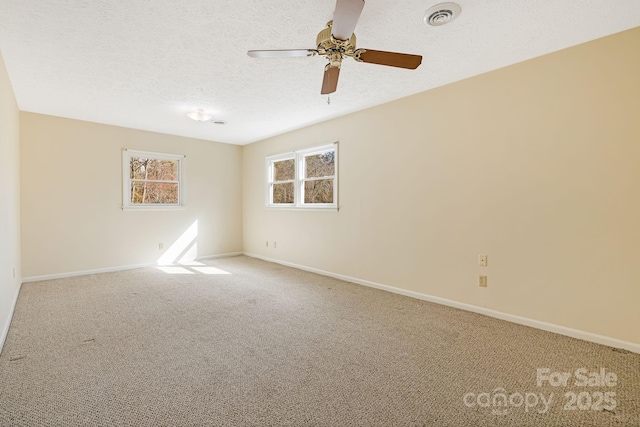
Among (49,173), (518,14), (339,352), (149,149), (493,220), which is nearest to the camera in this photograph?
(518,14)

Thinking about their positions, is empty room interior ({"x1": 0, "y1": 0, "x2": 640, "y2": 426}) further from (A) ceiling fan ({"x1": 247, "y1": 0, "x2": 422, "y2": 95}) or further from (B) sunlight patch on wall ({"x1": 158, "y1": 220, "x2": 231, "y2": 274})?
(B) sunlight patch on wall ({"x1": 158, "y1": 220, "x2": 231, "y2": 274})

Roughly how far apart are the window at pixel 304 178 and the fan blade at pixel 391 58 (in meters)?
2.30

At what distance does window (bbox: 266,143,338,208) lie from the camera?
4590 mm

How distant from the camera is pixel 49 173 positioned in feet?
13.9

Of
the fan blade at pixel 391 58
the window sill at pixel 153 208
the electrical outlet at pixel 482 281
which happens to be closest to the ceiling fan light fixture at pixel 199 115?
the window sill at pixel 153 208

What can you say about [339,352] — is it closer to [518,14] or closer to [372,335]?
[372,335]

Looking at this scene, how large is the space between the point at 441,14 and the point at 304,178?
133 inches

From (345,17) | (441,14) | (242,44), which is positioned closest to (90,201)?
(242,44)

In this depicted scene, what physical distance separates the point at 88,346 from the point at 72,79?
8.74 feet

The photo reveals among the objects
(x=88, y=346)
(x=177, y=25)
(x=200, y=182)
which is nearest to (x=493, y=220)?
(x=177, y=25)

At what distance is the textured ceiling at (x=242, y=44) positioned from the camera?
6.43 feet

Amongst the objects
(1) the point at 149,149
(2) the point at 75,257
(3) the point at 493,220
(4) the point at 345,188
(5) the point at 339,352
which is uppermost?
(1) the point at 149,149

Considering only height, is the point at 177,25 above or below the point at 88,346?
above

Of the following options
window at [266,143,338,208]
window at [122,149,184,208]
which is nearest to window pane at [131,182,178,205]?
window at [122,149,184,208]
